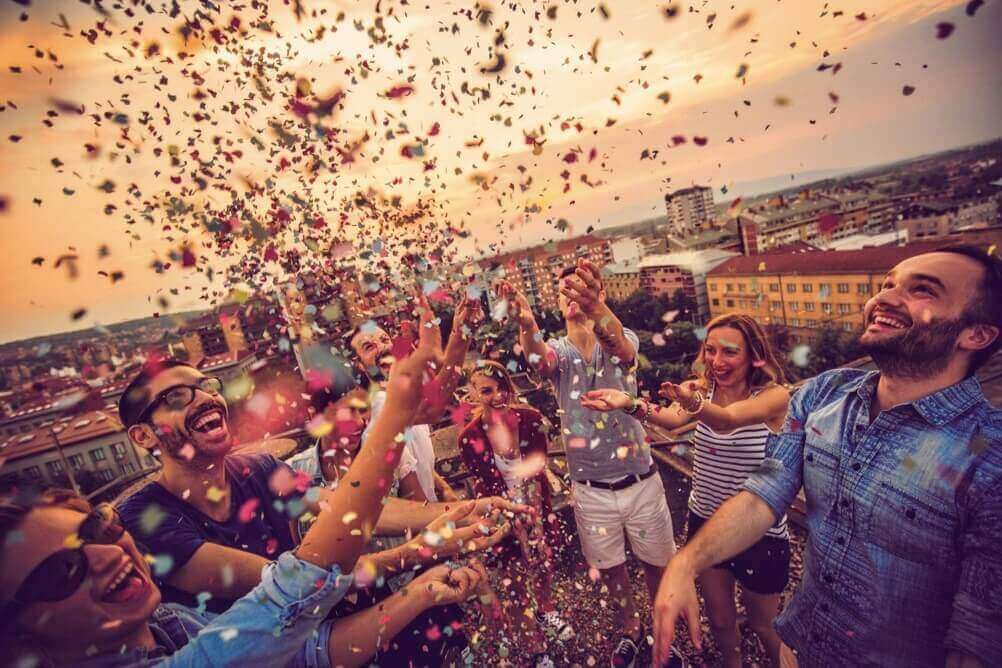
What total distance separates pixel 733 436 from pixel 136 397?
380cm

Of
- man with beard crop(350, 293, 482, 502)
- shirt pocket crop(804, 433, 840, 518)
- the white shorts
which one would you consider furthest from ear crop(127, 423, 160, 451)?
shirt pocket crop(804, 433, 840, 518)

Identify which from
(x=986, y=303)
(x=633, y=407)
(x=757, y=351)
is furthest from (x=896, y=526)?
(x=757, y=351)

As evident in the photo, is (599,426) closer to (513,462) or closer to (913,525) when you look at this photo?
(513,462)

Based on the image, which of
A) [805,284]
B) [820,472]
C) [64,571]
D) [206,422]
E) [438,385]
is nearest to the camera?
[64,571]

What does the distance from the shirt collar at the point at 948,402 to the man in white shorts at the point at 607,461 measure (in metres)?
1.76

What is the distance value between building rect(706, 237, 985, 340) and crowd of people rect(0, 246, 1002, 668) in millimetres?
40440

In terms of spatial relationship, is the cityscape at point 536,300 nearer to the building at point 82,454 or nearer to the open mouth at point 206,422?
the building at point 82,454

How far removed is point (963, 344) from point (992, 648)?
1.17 metres

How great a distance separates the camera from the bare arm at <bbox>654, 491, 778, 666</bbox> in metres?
1.62

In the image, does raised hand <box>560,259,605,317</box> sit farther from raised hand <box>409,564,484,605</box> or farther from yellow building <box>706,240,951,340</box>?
yellow building <box>706,240,951,340</box>

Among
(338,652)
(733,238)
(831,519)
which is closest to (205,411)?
(338,652)

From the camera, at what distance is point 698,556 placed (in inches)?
73.2

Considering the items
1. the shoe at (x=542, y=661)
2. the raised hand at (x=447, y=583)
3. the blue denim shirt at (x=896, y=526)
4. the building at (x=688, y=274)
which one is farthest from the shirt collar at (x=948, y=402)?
the building at (x=688, y=274)

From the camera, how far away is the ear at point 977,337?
1835 mm
